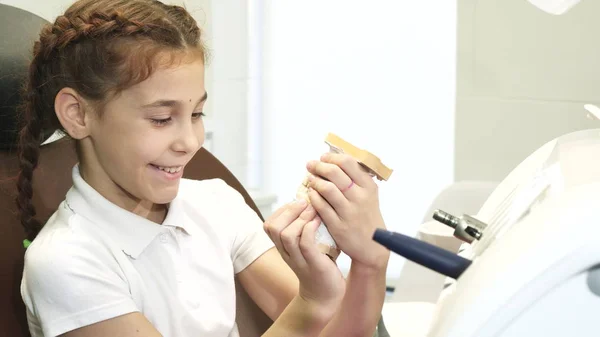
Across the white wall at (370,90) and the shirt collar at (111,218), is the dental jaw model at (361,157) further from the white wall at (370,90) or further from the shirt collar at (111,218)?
the white wall at (370,90)

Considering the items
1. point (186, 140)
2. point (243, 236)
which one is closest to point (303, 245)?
point (186, 140)

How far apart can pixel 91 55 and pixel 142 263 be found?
0.94ft

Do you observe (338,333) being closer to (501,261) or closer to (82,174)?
(82,174)

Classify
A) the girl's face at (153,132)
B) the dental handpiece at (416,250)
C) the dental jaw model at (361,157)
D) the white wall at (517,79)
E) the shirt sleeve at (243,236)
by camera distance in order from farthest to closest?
the white wall at (517,79)
the shirt sleeve at (243,236)
the girl's face at (153,132)
the dental jaw model at (361,157)
the dental handpiece at (416,250)

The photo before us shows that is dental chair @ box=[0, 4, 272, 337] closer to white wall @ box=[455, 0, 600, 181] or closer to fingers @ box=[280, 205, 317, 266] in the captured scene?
fingers @ box=[280, 205, 317, 266]

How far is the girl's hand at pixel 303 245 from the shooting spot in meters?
0.92

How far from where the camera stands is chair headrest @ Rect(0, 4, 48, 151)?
3.60 ft

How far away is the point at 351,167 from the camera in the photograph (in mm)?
912

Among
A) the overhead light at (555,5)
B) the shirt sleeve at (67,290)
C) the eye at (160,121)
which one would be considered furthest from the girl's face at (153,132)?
the overhead light at (555,5)

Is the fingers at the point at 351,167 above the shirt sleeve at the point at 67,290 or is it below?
above

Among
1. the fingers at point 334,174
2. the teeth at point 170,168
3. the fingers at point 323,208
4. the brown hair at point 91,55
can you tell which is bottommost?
the fingers at point 323,208

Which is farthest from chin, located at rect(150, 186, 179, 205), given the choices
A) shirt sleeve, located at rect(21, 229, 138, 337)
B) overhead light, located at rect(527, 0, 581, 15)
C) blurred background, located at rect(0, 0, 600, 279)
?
blurred background, located at rect(0, 0, 600, 279)

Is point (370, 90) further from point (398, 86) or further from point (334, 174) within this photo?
point (334, 174)

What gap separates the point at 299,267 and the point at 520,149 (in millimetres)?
1415
